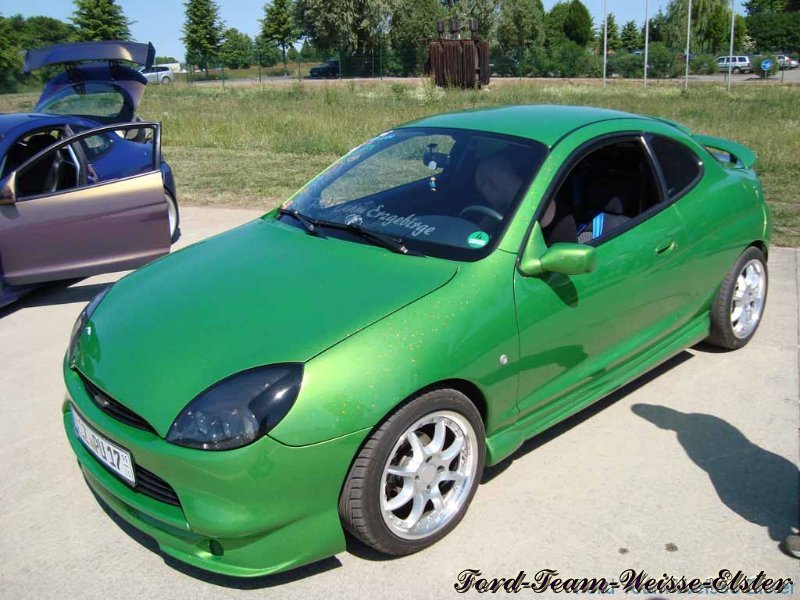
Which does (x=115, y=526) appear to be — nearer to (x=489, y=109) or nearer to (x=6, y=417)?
(x=6, y=417)

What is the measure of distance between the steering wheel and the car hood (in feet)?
1.17

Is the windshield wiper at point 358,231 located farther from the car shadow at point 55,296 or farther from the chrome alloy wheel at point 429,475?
the car shadow at point 55,296

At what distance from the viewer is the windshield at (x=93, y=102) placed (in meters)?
8.51

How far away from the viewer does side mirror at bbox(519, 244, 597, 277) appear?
303 cm

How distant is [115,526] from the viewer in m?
3.11

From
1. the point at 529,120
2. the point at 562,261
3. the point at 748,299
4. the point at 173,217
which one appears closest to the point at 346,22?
the point at 173,217

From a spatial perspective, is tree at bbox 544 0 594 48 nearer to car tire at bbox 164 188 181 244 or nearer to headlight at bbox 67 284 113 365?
car tire at bbox 164 188 181 244

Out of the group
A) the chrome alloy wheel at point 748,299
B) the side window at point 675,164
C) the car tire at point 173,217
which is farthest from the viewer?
the car tire at point 173,217

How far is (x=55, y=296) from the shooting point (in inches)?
243

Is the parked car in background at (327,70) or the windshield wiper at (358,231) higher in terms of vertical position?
the parked car in background at (327,70)

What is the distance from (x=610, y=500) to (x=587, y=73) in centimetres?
5674

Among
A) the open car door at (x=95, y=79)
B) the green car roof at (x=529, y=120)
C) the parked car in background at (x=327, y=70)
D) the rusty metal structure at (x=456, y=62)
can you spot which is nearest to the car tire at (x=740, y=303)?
the green car roof at (x=529, y=120)

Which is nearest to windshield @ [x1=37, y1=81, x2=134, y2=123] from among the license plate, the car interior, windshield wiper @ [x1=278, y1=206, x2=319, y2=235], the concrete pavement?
the car interior

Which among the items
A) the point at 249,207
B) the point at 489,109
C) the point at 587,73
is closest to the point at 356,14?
the point at 587,73
